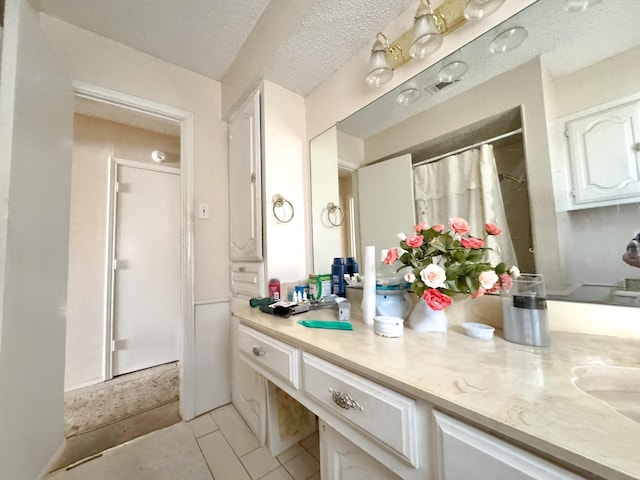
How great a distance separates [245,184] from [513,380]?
1467 millimetres

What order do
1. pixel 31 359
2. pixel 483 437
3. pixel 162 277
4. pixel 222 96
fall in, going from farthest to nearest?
1. pixel 162 277
2. pixel 222 96
3. pixel 31 359
4. pixel 483 437

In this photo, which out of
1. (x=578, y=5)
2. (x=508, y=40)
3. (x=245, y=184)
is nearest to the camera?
(x=578, y=5)

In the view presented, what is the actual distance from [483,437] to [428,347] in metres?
0.27

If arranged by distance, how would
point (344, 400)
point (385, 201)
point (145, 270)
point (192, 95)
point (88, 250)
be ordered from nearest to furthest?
point (344, 400) < point (385, 201) < point (192, 95) < point (88, 250) < point (145, 270)

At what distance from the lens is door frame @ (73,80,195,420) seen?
4.66 feet

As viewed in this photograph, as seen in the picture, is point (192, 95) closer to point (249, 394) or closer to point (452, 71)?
point (452, 71)

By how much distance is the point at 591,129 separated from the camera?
65 centimetres

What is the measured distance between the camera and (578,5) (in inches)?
26.5

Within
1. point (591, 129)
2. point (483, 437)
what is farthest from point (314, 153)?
point (483, 437)

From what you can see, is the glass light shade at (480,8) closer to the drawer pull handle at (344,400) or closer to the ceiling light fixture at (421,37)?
the ceiling light fixture at (421,37)

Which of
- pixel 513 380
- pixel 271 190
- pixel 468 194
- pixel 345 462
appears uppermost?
pixel 271 190

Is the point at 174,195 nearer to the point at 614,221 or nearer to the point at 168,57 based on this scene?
the point at 168,57

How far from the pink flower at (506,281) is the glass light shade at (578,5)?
0.79 metres

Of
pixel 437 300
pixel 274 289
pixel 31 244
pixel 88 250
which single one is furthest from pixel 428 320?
pixel 88 250
